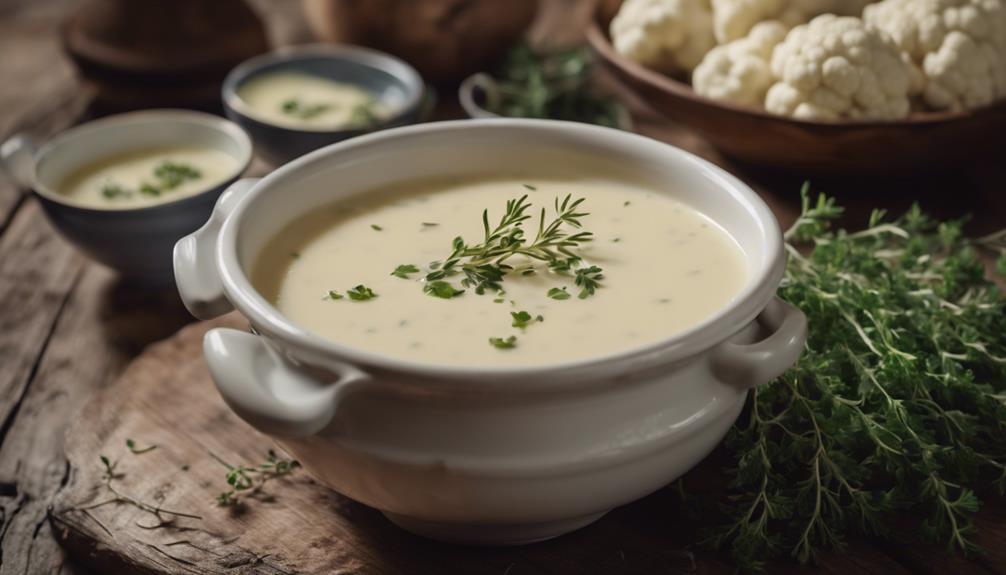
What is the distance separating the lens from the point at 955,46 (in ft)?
7.35

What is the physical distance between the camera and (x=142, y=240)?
222 cm

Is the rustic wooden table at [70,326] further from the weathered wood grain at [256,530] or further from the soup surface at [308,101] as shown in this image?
the soup surface at [308,101]

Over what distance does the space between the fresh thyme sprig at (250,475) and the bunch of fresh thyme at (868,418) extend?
640mm

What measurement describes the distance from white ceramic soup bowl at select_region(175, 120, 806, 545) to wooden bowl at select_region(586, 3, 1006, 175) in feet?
2.62

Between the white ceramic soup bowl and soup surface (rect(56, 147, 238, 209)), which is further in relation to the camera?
soup surface (rect(56, 147, 238, 209))

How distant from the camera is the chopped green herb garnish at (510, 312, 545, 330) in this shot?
142 cm

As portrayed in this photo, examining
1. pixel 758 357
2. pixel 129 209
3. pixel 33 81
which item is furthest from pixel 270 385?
pixel 33 81

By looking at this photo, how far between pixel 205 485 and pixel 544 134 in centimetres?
76

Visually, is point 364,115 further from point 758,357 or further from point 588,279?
point 758,357

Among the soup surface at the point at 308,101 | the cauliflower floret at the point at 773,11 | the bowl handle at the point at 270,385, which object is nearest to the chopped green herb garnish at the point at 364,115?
the soup surface at the point at 308,101

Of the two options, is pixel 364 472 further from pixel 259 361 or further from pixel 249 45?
pixel 249 45

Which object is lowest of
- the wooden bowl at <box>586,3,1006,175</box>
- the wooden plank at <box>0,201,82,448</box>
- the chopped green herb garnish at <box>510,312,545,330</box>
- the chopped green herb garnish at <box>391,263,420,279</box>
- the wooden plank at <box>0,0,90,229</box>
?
the wooden plank at <box>0,0,90,229</box>

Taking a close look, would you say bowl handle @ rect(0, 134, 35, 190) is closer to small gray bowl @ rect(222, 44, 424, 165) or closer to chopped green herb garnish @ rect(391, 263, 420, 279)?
small gray bowl @ rect(222, 44, 424, 165)

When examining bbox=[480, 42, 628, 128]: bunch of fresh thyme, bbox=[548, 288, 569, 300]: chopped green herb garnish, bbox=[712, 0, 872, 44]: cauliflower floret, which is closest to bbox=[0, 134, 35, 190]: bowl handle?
bbox=[480, 42, 628, 128]: bunch of fresh thyme
